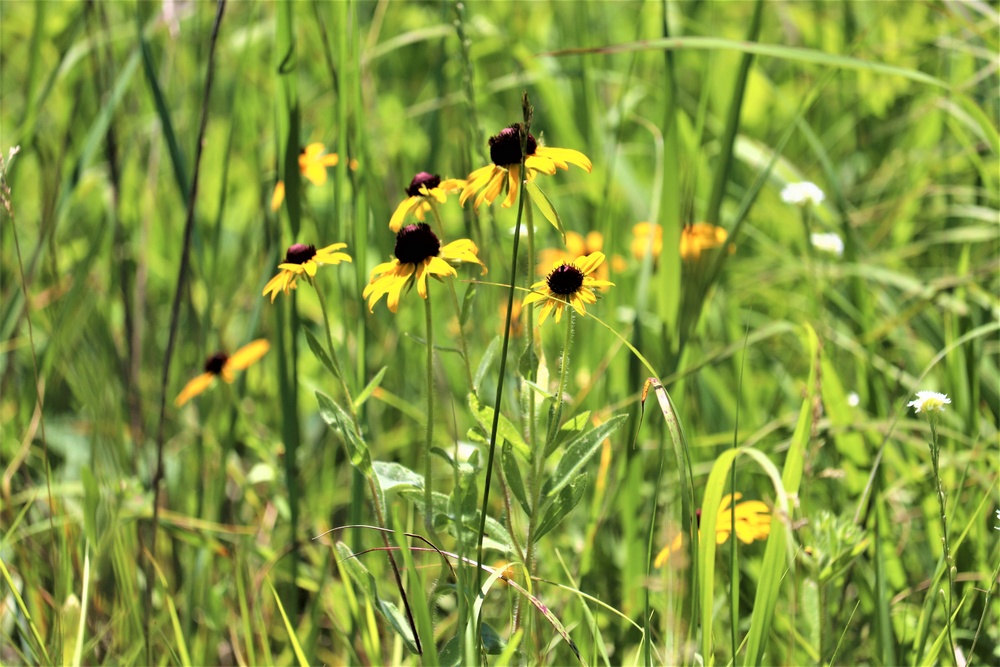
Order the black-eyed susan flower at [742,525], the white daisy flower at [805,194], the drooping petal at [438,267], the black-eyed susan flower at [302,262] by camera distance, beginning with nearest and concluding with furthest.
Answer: the drooping petal at [438,267] < the black-eyed susan flower at [302,262] < the black-eyed susan flower at [742,525] < the white daisy flower at [805,194]

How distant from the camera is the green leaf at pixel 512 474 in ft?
4.34

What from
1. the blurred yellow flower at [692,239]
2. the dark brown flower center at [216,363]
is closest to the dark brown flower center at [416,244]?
the blurred yellow flower at [692,239]

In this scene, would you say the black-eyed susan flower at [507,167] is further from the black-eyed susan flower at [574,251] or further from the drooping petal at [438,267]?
the black-eyed susan flower at [574,251]

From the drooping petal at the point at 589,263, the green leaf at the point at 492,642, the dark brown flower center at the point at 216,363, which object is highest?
the drooping petal at the point at 589,263

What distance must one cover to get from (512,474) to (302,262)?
1.63 ft

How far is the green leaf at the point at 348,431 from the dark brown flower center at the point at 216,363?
0.88 m

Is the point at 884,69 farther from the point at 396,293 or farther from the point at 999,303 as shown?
the point at 396,293

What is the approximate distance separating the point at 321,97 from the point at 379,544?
214cm

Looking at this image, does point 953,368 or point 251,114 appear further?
point 251,114

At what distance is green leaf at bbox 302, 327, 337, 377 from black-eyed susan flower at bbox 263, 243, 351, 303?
79mm

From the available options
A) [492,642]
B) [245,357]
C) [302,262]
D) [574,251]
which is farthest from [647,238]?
[492,642]

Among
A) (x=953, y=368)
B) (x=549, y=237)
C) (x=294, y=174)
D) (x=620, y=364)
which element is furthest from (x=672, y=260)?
(x=549, y=237)

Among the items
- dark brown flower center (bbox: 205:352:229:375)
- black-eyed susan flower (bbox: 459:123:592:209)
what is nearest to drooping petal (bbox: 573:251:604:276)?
→ black-eyed susan flower (bbox: 459:123:592:209)

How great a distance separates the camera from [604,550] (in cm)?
218
